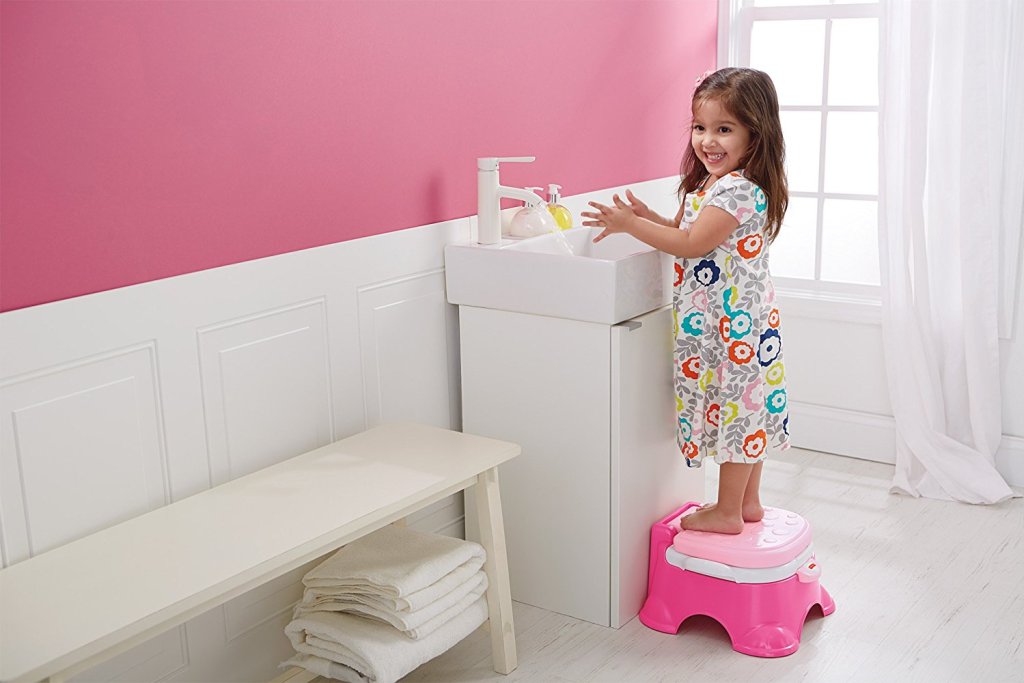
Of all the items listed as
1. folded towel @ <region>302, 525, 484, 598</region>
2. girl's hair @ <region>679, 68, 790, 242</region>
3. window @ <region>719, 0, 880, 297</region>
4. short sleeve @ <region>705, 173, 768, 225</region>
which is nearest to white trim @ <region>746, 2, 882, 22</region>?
window @ <region>719, 0, 880, 297</region>

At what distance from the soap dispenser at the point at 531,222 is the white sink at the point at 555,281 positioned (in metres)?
0.04

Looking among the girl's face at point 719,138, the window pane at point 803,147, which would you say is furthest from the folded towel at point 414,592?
the window pane at point 803,147

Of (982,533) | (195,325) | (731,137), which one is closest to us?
(195,325)

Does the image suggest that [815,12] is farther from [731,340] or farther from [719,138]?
[731,340]

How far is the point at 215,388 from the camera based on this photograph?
197cm

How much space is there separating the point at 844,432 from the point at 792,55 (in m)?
1.21

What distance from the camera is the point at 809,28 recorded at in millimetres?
3295

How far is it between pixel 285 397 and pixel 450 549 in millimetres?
453

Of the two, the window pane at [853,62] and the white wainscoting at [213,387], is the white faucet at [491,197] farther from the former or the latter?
the window pane at [853,62]

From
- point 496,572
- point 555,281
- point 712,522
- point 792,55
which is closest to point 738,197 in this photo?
point 555,281

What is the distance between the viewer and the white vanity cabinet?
7.42 feet

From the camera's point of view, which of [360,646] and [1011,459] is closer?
[360,646]

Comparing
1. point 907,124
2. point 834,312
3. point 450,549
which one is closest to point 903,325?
point 834,312

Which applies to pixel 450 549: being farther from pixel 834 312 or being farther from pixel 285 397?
pixel 834 312
